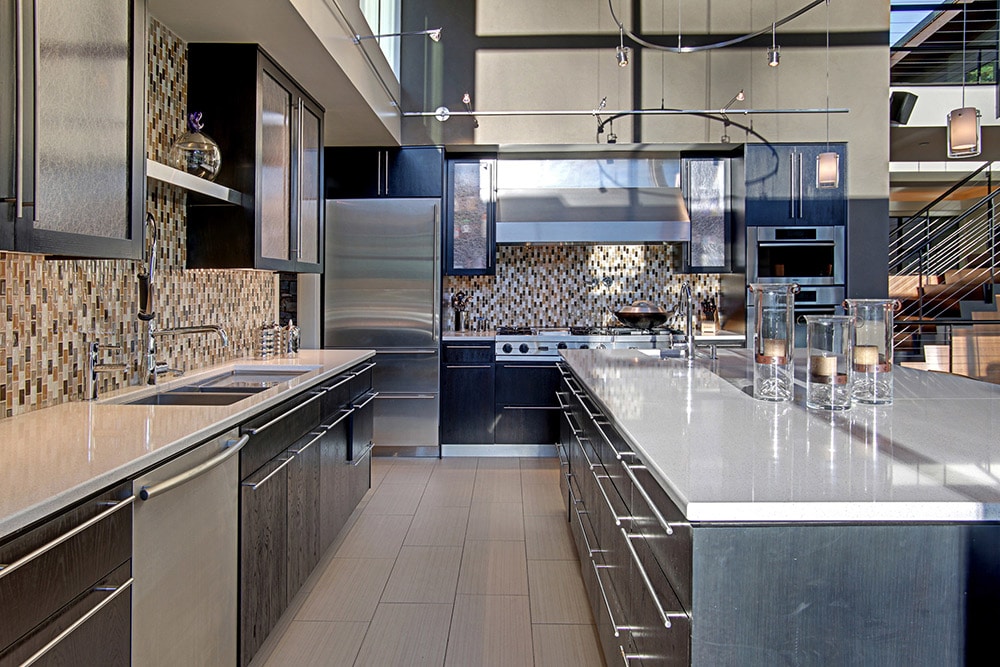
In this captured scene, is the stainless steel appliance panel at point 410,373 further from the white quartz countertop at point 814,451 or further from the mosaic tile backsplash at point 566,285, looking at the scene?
the white quartz countertop at point 814,451

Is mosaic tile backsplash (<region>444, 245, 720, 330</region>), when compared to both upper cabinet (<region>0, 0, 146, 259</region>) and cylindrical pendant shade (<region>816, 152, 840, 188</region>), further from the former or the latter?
upper cabinet (<region>0, 0, 146, 259</region>)

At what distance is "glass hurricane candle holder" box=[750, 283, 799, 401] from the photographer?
2107 millimetres

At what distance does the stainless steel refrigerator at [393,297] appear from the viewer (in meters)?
5.18

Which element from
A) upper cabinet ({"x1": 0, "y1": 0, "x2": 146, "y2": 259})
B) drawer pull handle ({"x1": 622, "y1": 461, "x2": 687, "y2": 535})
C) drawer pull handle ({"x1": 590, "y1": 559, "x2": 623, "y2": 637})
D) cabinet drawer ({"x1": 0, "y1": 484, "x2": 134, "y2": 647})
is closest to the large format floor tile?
drawer pull handle ({"x1": 590, "y1": 559, "x2": 623, "y2": 637})

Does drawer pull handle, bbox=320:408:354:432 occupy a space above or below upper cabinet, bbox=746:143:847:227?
below

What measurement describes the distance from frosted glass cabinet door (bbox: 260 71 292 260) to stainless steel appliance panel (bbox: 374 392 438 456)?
1.99m

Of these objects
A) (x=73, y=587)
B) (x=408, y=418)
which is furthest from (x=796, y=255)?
(x=73, y=587)

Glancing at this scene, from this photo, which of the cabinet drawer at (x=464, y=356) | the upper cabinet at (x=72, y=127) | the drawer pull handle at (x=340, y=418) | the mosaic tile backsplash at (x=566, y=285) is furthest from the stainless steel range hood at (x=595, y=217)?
the upper cabinet at (x=72, y=127)

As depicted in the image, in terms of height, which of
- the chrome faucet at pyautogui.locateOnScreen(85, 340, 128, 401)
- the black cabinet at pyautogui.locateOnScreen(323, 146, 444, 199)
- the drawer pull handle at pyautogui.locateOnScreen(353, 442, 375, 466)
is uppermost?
the black cabinet at pyautogui.locateOnScreen(323, 146, 444, 199)

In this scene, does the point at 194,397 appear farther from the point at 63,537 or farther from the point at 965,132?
the point at 965,132

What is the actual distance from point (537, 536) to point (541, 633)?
102 cm

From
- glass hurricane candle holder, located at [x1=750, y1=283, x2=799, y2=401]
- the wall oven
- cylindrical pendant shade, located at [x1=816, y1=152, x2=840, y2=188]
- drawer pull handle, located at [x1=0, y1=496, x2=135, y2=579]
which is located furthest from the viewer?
the wall oven

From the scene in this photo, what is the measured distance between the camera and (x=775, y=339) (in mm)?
2129

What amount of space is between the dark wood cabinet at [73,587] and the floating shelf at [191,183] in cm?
124
